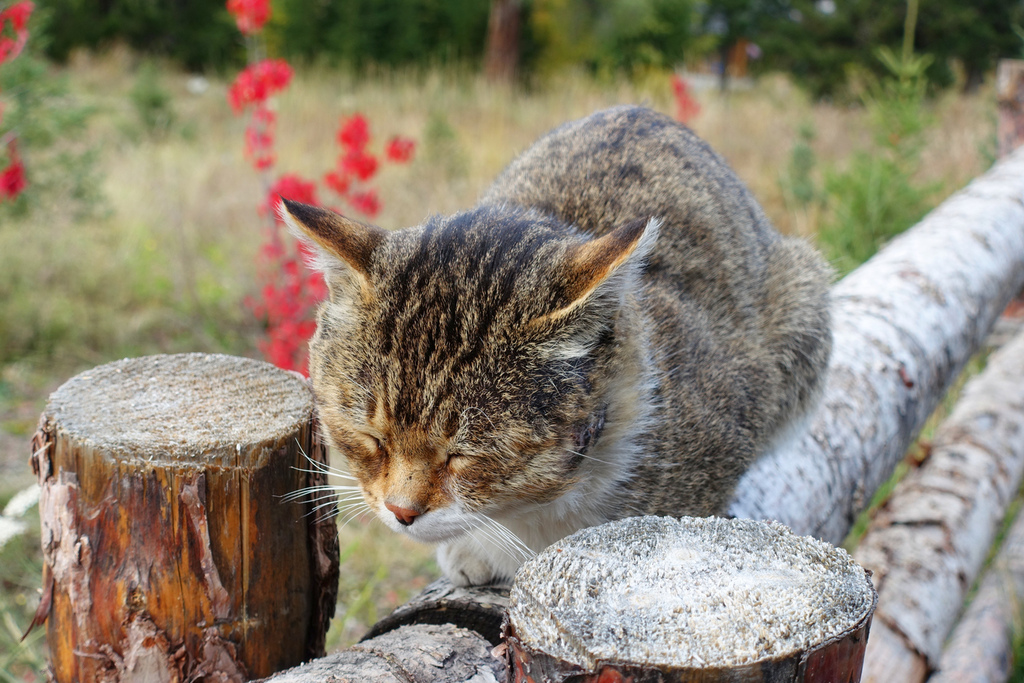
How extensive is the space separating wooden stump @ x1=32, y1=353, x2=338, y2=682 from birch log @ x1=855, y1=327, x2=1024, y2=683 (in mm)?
1705

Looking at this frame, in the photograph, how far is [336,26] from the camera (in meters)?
17.8

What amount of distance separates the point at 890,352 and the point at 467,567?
1748 mm

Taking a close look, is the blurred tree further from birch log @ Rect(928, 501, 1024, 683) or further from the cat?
the cat

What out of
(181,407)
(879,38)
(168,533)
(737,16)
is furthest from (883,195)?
(737,16)

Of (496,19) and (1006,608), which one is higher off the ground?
(496,19)

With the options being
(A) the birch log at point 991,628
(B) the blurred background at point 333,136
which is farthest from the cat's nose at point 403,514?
(A) the birch log at point 991,628

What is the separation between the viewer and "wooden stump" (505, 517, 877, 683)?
39.9 inches

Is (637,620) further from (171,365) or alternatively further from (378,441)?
(171,365)

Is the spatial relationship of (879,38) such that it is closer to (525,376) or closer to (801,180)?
(801,180)

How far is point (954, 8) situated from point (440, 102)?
8.19 m

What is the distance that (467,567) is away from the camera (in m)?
1.90

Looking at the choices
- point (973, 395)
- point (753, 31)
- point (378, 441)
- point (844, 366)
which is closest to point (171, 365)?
point (378, 441)

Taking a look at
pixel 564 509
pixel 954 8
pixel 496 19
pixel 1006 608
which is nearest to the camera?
pixel 564 509

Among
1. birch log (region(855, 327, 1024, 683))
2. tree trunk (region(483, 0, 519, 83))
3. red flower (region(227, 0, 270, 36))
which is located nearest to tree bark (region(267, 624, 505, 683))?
birch log (region(855, 327, 1024, 683))
